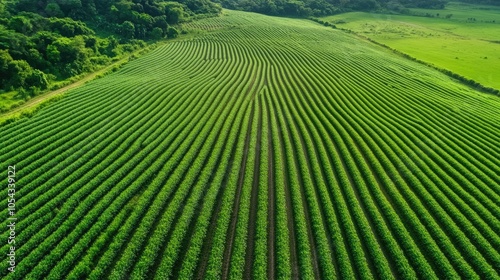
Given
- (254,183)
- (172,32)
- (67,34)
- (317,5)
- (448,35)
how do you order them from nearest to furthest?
1. (254,183)
2. (67,34)
3. (172,32)
4. (448,35)
5. (317,5)

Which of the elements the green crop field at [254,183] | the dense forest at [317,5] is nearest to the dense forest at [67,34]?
the green crop field at [254,183]

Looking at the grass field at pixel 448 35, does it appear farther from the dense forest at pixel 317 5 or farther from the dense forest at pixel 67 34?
the dense forest at pixel 67 34

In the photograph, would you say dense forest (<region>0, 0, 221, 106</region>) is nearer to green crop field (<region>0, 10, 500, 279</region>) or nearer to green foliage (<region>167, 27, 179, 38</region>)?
green foliage (<region>167, 27, 179, 38</region>)

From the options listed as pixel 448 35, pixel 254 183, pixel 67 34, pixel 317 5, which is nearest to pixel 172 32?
pixel 67 34

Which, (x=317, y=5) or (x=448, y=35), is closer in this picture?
(x=448, y=35)

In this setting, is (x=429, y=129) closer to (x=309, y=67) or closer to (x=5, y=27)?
(x=309, y=67)

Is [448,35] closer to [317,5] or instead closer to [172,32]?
[317,5]

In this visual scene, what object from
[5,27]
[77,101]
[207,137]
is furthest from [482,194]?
[5,27]
